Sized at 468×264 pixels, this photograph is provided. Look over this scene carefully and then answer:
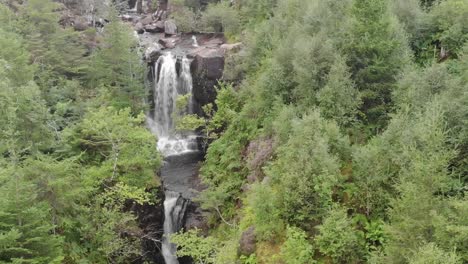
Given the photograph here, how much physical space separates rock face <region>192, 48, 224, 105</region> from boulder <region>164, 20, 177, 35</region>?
13132 mm

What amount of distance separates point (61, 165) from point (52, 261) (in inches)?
206

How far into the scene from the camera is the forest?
50.1 feet

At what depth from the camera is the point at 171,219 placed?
1160 inches

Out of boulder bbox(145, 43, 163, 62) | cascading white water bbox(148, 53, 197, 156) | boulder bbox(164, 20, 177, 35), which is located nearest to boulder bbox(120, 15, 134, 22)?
boulder bbox(164, 20, 177, 35)

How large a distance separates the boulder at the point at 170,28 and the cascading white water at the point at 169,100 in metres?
10.8

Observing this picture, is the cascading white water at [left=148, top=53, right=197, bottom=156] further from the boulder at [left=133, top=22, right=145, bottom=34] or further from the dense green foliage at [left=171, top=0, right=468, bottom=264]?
the boulder at [left=133, top=22, right=145, bottom=34]

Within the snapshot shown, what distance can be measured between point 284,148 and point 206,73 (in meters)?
21.1

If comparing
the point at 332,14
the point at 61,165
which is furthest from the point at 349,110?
the point at 61,165

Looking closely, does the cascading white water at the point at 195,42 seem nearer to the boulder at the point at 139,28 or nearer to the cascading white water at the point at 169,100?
the cascading white water at the point at 169,100

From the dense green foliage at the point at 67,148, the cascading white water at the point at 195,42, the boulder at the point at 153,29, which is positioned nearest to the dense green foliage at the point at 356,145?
the dense green foliage at the point at 67,148

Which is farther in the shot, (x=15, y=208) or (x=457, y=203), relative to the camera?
(x=15, y=208)

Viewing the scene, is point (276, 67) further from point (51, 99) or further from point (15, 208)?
point (51, 99)

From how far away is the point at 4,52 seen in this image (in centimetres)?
2983

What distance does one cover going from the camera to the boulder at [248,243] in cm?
1930
